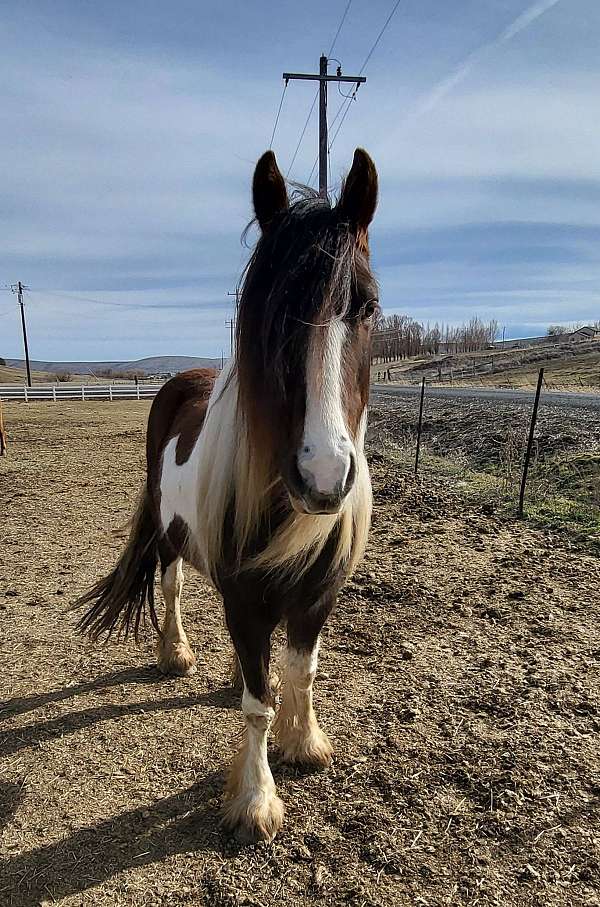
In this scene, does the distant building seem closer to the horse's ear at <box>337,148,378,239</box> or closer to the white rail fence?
the white rail fence

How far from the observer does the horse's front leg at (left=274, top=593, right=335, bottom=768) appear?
235 centimetres

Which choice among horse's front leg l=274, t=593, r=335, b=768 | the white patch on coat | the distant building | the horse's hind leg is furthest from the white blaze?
the distant building

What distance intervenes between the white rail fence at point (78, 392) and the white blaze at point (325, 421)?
1074 inches

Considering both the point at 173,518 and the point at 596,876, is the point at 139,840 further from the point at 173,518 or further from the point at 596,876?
the point at 596,876

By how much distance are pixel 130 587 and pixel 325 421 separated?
2455 millimetres

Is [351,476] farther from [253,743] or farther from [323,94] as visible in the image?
[323,94]

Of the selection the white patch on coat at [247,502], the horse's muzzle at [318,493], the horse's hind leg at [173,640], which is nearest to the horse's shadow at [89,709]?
the horse's hind leg at [173,640]

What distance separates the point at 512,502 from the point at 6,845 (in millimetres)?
5749

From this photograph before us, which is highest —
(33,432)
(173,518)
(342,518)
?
(342,518)

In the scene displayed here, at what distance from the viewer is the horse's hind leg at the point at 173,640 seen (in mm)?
3148

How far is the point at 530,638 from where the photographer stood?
341cm

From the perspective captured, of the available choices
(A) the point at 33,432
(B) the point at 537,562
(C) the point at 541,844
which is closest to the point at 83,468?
(A) the point at 33,432

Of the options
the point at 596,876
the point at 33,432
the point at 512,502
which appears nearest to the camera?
the point at 596,876

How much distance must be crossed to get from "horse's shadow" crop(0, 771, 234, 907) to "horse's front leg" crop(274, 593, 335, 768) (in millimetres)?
399
